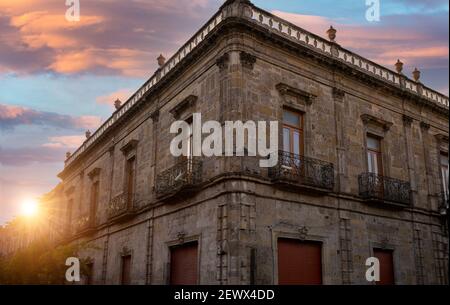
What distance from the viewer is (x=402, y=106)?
1858 cm

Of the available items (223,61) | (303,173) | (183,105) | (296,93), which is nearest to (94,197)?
(183,105)

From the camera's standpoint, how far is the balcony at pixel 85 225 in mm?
21875

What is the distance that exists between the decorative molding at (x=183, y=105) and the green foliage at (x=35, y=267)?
5.65m

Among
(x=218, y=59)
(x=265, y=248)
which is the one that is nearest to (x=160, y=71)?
(x=218, y=59)

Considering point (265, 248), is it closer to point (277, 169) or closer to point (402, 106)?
point (277, 169)

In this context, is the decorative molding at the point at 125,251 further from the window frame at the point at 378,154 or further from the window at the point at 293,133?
the window frame at the point at 378,154

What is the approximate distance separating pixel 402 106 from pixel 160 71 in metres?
9.55

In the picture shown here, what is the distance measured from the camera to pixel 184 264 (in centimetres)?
1473

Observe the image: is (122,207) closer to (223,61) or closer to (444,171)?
(223,61)

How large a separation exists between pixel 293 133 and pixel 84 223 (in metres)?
12.9

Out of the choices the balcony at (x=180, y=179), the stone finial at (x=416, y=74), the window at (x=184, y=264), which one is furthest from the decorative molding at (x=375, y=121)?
the window at (x=184, y=264)
